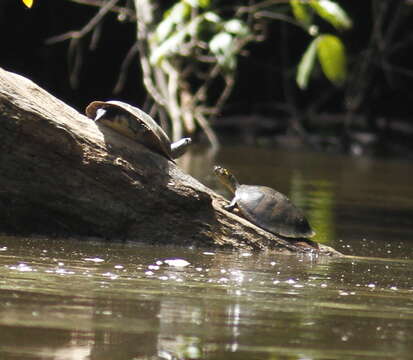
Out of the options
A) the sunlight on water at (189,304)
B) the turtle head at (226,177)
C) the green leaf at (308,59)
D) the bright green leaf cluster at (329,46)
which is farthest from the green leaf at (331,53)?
the sunlight on water at (189,304)

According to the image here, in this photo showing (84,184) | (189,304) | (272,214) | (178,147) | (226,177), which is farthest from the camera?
(226,177)

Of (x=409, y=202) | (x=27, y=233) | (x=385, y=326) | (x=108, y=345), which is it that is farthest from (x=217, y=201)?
(x=409, y=202)

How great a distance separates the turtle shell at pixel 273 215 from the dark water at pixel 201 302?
0.78ft

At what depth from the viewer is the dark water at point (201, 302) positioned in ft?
9.27

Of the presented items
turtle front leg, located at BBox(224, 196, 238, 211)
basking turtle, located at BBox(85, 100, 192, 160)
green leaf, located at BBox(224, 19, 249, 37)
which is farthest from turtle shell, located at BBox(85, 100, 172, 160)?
green leaf, located at BBox(224, 19, 249, 37)

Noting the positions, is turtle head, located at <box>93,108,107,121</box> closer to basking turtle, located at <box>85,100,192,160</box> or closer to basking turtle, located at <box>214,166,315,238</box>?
basking turtle, located at <box>85,100,192,160</box>

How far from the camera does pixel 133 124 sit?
5.08 metres

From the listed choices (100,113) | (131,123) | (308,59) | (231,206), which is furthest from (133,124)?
(308,59)

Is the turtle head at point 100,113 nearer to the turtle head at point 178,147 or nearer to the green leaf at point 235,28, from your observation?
the turtle head at point 178,147

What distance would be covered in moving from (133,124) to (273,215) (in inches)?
33.0

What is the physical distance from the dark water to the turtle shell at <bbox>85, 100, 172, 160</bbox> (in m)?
0.51

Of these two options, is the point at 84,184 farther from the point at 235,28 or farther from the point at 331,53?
the point at 235,28

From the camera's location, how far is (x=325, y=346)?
9.62 ft

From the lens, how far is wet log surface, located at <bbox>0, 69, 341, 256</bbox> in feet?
16.0
